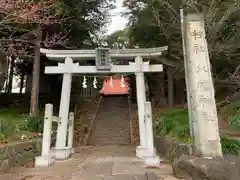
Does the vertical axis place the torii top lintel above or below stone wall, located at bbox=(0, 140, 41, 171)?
above

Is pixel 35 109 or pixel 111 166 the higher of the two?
pixel 35 109

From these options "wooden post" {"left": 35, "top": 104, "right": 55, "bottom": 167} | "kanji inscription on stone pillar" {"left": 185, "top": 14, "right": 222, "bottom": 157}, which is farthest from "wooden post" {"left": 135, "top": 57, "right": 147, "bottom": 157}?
"kanji inscription on stone pillar" {"left": 185, "top": 14, "right": 222, "bottom": 157}

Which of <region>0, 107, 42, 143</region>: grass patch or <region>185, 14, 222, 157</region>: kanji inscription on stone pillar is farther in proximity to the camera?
<region>0, 107, 42, 143</region>: grass patch

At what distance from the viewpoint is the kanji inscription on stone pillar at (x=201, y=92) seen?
6.39 m

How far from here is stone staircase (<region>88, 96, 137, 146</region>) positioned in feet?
48.3

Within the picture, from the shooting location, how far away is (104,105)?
20.8 meters

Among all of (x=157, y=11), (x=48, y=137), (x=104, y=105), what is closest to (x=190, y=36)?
(x=48, y=137)

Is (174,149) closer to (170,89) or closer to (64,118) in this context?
(64,118)

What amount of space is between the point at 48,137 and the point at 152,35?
964 centimetres

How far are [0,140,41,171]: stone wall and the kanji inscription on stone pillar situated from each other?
486 cm

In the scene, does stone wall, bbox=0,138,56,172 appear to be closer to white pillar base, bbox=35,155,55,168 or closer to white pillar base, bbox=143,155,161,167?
white pillar base, bbox=35,155,55,168

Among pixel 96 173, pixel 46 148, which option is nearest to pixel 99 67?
pixel 46 148

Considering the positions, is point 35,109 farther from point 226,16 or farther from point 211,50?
point 226,16

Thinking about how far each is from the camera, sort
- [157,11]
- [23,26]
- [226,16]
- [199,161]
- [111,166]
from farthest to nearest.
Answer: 1. [157,11]
2. [23,26]
3. [226,16]
4. [111,166]
5. [199,161]
